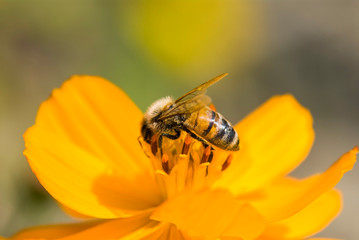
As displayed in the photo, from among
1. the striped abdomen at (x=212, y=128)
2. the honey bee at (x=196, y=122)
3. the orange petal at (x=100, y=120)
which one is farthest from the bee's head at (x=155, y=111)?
the orange petal at (x=100, y=120)

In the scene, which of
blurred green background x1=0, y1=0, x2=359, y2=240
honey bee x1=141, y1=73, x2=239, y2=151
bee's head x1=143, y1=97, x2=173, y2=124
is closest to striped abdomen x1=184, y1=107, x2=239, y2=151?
honey bee x1=141, y1=73, x2=239, y2=151

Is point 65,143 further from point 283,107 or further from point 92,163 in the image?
point 283,107

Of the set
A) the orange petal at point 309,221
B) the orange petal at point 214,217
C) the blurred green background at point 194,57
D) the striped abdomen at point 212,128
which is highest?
the blurred green background at point 194,57

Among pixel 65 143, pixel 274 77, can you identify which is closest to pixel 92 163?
pixel 65 143

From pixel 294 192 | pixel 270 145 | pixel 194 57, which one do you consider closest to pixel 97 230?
pixel 294 192

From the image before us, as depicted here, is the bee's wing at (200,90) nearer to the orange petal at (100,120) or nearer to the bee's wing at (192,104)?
the bee's wing at (192,104)

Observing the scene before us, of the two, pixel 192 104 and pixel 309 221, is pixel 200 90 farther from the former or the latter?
pixel 309 221
